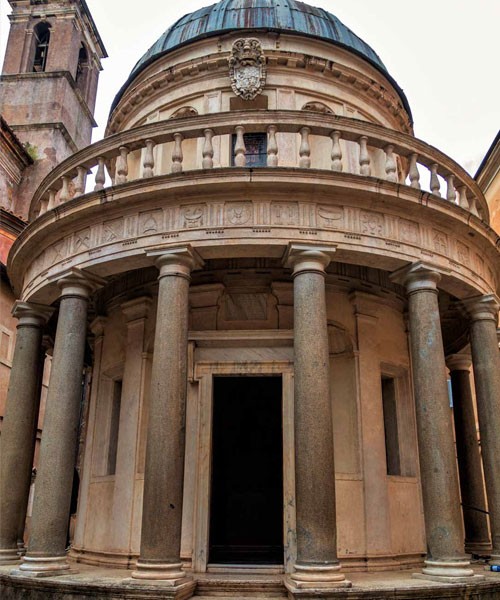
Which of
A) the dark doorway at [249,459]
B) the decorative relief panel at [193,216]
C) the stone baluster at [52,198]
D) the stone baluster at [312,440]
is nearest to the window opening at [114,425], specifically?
the dark doorway at [249,459]

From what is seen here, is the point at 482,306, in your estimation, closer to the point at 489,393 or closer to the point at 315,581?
the point at 489,393

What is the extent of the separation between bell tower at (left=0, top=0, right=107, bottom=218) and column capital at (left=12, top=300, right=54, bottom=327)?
71.7ft

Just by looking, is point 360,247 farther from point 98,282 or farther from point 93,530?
point 93,530

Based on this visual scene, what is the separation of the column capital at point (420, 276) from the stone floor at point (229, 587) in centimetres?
520

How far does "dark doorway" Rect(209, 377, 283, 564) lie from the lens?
17.3 metres

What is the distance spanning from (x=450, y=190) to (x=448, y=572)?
7.50m

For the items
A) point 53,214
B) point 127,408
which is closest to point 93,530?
point 127,408

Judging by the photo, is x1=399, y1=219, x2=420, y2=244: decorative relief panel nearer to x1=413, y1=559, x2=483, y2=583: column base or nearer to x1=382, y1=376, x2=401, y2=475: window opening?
x1=382, y1=376, x2=401, y2=475: window opening

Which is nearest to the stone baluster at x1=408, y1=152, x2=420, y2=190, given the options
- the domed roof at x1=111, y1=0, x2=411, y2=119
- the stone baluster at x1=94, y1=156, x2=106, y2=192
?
the stone baluster at x1=94, y1=156, x2=106, y2=192

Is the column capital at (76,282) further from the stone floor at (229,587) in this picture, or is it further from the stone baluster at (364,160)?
the stone baluster at (364,160)

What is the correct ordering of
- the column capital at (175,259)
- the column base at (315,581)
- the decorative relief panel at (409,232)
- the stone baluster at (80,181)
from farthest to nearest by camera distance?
1. the stone baluster at (80,181)
2. the decorative relief panel at (409,232)
3. the column capital at (175,259)
4. the column base at (315,581)

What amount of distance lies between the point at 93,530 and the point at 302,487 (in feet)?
20.7

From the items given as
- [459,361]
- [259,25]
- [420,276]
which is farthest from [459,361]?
[259,25]

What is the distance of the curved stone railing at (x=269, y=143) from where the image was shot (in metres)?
11.7
